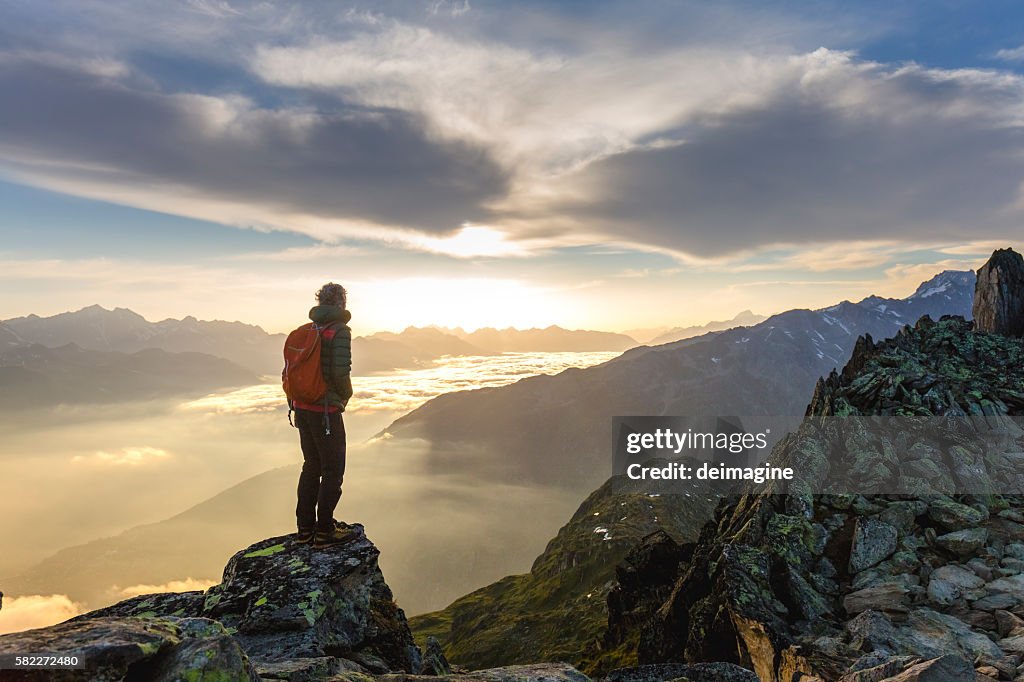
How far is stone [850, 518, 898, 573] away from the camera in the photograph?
26.7 m

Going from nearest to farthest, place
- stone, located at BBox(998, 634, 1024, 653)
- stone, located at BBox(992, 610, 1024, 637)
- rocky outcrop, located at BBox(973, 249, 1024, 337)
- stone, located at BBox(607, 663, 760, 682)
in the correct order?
stone, located at BBox(607, 663, 760, 682), stone, located at BBox(998, 634, 1024, 653), stone, located at BBox(992, 610, 1024, 637), rocky outcrop, located at BBox(973, 249, 1024, 337)

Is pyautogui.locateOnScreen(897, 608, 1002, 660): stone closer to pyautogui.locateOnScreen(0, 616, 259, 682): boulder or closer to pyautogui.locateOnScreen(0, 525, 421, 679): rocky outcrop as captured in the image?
pyautogui.locateOnScreen(0, 525, 421, 679): rocky outcrop

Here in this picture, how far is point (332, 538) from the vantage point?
15.8 m

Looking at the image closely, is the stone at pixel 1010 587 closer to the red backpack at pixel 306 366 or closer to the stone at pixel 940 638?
the stone at pixel 940 638

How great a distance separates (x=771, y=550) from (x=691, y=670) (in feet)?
64.2

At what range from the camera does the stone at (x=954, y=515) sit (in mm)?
27469

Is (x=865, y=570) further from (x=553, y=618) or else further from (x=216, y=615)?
(x=553, y=618)

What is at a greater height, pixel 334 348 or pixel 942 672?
pixel 334 348

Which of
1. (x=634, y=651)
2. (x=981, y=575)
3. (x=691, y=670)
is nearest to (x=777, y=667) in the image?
(x=981, y=575)

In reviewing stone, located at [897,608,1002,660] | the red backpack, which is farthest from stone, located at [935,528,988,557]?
the red backpack

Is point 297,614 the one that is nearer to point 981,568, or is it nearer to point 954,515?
point 981,568

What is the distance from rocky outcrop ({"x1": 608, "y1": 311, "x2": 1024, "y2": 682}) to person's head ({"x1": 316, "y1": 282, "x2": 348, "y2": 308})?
1580 centimetres

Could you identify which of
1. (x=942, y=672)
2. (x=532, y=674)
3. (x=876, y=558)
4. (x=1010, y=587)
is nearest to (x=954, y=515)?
(x=876, y=558)

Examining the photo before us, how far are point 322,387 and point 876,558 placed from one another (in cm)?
2818
